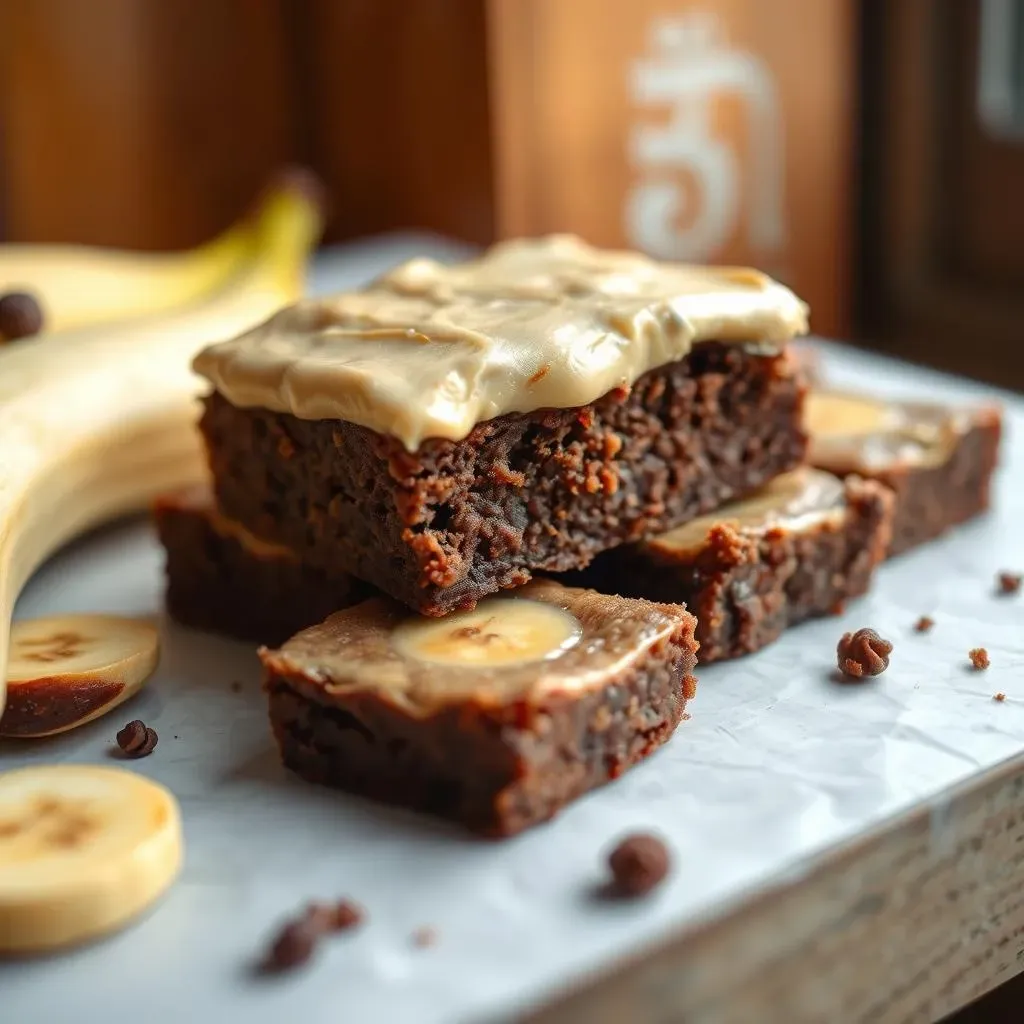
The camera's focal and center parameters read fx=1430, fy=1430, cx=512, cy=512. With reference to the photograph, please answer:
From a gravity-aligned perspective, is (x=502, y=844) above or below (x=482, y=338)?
below

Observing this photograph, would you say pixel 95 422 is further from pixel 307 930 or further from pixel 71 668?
pixel 307 930

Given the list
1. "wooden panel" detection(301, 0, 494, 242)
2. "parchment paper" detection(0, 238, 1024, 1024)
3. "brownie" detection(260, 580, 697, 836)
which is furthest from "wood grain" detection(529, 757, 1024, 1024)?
"wooden panel" detection(301, 0, 494, 242)

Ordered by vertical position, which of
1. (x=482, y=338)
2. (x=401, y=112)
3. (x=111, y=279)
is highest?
(x=401, y=112)

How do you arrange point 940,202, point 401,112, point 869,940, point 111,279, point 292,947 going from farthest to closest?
point 401,112
point 940,202
point 111,279
point 869,940
point 292,947

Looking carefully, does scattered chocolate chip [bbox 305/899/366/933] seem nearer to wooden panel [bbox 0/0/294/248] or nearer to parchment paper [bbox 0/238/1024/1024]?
parchment paper [bbox 0/238/1024/1024]

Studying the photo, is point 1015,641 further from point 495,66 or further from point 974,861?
point 495,66

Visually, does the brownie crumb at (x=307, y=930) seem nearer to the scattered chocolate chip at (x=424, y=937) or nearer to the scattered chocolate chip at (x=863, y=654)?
the scattered chocolate chip at (x=424, y=937)

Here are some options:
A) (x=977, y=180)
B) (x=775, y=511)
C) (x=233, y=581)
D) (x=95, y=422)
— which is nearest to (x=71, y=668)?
(x=233, y=581)

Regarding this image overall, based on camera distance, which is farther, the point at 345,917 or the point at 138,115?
the point at 138,115
